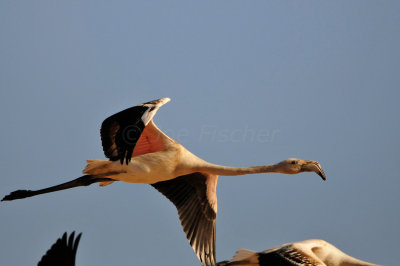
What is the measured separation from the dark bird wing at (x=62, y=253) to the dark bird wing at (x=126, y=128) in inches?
67.6

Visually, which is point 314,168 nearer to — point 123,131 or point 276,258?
point 276,258

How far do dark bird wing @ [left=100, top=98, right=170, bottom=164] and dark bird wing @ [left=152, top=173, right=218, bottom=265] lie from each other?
9.46ft

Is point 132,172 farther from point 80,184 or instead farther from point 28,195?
point 28,195

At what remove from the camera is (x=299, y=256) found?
47.7ft

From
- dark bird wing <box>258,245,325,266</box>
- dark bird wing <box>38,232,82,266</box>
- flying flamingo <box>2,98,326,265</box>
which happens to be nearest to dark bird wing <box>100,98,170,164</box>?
flying flamingo <box>2,98,326,265</box>

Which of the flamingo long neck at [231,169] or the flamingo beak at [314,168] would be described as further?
the flamingo long neck at [231,169]

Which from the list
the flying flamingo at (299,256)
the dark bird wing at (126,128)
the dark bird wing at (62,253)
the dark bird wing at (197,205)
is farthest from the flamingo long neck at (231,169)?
the dark bird wing at (62,253)

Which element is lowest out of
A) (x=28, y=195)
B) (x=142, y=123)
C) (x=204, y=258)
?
(x=204, y=258)

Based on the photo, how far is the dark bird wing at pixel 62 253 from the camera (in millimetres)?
10391

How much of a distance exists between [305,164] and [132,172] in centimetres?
312

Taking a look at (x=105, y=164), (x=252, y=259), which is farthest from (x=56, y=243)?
(x=252, y=259)

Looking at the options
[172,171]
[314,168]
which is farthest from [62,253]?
[314,168]

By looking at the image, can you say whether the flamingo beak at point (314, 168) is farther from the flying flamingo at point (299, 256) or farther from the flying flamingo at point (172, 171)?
the flying flamingo at point (299, 256)

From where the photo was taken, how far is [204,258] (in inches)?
619
